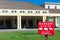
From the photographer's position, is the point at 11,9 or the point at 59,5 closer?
the point at 11,9

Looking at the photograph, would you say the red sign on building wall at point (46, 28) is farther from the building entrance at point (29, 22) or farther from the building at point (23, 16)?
the building entrance at point (29, 22)

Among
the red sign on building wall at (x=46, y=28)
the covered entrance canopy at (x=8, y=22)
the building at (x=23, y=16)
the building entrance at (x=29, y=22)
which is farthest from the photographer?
the building entrance at (x=29, y=22)

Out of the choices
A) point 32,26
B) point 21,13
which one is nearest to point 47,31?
point 21,13

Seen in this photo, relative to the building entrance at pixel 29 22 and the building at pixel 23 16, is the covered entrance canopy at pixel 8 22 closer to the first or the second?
the building at pixel 23 16

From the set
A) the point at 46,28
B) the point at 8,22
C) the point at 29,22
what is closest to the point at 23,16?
the point at 29,22

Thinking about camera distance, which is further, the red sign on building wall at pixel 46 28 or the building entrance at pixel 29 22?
the building entrance at pixel 29 22

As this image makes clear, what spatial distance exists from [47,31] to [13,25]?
4482 centimetres

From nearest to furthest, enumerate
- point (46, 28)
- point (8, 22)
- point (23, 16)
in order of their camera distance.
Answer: point (46, 28) < point (23, 16) < point (8, 22)

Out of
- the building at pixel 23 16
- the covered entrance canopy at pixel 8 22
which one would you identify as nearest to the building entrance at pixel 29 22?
the building at pixel 23 16

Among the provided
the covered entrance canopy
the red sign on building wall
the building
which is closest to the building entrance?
the building

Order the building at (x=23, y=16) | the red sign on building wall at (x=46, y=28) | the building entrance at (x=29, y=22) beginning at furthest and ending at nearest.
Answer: the building entrance at (x=29, y=22)
the building at (x=23, y=16)
the red sign on building wall at (x=46, y=28)

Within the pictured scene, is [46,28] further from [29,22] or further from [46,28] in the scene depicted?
[29,22]

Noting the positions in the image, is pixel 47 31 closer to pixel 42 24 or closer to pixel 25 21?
pixel 42 24

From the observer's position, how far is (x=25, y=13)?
46.6 meters
